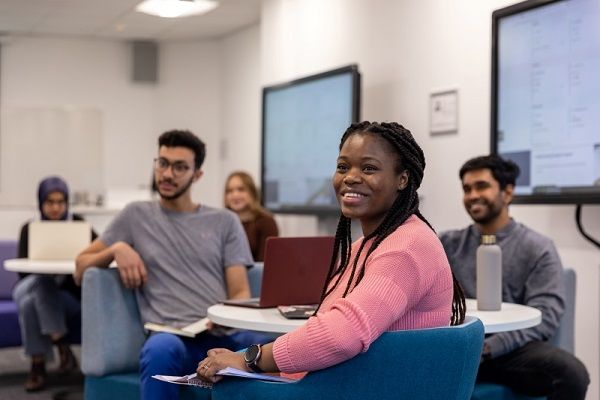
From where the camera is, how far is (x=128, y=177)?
980 centimetres

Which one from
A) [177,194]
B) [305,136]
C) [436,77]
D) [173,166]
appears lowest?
[177,194]

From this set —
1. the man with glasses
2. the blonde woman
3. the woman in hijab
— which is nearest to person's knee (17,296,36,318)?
the woman in hijab

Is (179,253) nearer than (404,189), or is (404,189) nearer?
(404,189)

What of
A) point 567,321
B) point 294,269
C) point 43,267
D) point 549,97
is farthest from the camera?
point 43,267

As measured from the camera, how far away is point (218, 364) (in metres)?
1.97

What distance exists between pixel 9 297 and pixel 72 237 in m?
1.12

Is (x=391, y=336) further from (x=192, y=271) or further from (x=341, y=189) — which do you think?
(x=192, y=271)

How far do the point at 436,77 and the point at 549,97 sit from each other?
115cm

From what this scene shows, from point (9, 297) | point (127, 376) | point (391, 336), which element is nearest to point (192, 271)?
point (127, 376)

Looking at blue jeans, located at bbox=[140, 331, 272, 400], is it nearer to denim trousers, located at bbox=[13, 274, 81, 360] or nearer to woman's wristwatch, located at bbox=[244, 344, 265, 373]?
woman's wristwatch, located at bbox=[244, 344, 265, 373]

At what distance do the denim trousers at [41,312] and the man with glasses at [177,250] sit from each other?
146cm

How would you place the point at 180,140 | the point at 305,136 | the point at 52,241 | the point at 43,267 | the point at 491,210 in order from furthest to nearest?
1. the point at 305,136
2. the point at 52,241
3. the point at 43,267
4. the point at 180,140
5. the point at 491,210

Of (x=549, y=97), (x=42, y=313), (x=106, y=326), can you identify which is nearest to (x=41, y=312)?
(x=42, y=313)

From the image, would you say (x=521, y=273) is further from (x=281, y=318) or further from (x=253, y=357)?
(x=253, y=357)
